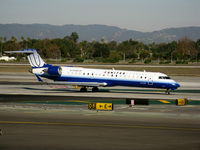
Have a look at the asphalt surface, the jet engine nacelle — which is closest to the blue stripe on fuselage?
the jet engine nacelle

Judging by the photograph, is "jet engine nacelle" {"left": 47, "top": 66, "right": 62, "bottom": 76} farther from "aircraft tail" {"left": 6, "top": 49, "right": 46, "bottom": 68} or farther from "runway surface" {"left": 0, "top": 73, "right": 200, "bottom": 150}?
"runway surface" {"left": 0, "top": 73, "right": 200, "bottom": 150}

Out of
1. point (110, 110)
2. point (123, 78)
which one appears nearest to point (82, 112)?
point (110, 110)

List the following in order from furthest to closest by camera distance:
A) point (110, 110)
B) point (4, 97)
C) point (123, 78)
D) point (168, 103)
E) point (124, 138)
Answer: point (123, 78) < point (4, 97) < point (168, 103) < point (110, 110) < point (124, 138)

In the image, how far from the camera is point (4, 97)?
3978cm

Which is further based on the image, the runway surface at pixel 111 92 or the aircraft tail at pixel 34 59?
the aircraft tail at pixel 34 59

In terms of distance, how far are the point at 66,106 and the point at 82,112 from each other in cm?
376

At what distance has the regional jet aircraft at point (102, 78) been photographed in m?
45.7

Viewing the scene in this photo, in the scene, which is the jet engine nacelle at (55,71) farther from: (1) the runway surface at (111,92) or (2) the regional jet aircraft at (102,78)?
(1) the runway surface at (111,92)

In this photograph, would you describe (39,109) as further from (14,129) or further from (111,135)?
(111,135)

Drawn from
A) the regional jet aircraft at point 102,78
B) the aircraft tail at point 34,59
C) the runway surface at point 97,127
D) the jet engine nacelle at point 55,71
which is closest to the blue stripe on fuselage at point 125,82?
the regional jet aircraft at point 102,78

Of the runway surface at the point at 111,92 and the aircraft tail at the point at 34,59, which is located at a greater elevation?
the aircraft tail at the point at 34,59

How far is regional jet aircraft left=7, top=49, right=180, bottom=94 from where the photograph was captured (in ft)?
150

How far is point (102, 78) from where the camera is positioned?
4688cm

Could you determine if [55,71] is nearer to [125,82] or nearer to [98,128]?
[125,82]
